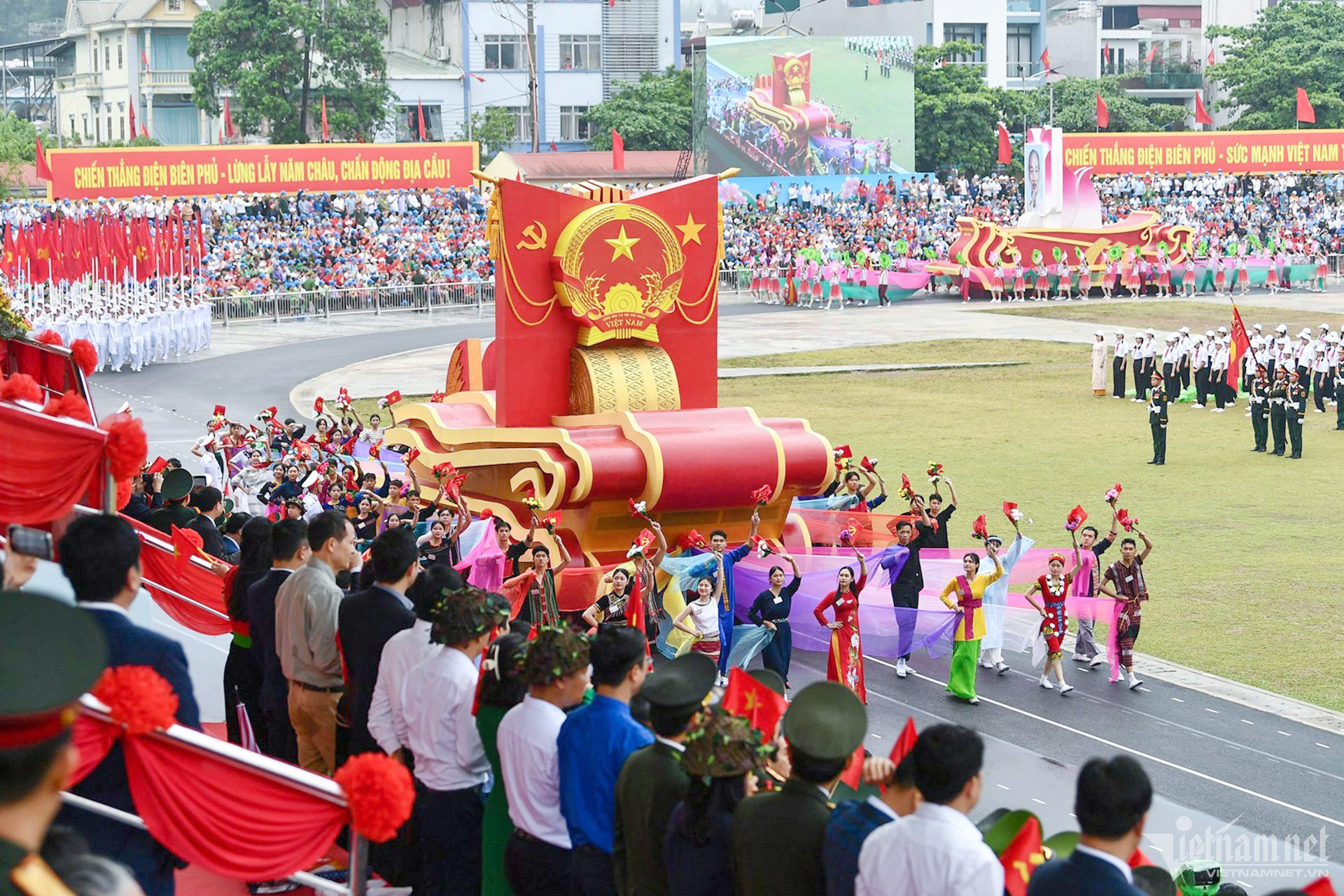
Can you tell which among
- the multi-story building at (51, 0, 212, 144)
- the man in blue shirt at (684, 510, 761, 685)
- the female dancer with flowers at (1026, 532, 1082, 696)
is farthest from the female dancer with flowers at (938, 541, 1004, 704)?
the multi-story building at (51, 0, 212, 144)

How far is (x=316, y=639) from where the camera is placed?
6988 millimetres

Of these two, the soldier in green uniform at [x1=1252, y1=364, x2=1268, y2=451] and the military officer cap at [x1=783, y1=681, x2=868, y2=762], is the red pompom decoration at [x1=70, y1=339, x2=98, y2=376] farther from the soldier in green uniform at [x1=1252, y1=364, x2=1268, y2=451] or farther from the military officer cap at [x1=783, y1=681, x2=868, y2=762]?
the soldier in green uniform at [x1=1252, y1=364, x2=1268, y2=451]

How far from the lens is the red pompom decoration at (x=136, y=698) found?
15.6 ft

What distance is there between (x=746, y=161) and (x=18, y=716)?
53684mm

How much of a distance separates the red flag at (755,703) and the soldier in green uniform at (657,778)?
Answer: 2.55 feet

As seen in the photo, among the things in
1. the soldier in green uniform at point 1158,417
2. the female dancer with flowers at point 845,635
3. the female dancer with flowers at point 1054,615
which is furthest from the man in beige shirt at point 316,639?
the soldier in green uniform at point 1158,417

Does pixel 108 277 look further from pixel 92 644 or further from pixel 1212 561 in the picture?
pixel 92 644

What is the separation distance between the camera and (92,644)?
3.43 m

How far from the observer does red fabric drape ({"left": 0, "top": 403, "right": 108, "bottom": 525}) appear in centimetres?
677

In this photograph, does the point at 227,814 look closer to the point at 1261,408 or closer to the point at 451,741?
the point at 451,741

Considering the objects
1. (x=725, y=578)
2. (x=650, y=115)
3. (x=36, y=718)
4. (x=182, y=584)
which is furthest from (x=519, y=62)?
(x=36, y=718)

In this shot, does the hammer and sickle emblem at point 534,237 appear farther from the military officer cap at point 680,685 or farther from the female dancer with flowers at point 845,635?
the military officer cap at point 680,685

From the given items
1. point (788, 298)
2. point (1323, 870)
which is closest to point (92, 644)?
point (1323, 870)

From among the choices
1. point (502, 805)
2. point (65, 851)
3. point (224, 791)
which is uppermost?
point (65, 851)
